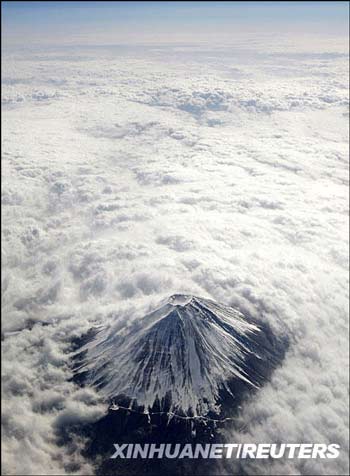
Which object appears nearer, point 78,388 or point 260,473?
point 260,473

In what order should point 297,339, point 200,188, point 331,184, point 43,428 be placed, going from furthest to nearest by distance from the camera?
point 331,184 < point 200,188 < point 297,339 < point 43,428

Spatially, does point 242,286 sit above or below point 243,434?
above

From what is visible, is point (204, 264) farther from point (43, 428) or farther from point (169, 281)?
point (43, 428)

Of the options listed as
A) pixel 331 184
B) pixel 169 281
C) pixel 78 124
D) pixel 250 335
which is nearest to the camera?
pixel 250 335

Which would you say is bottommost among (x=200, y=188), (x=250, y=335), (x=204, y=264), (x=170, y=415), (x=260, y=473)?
(x=260, y=473)

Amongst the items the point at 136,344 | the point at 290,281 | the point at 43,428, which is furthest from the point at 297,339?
the point at 43,428

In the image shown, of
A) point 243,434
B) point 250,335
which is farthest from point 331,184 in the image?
point 243,434
